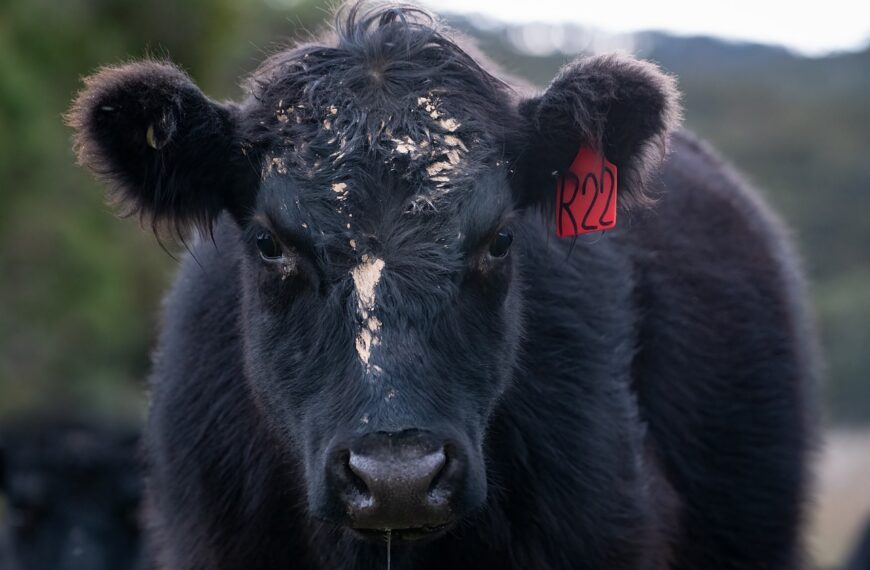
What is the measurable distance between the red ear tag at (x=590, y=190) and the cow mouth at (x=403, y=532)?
1.34 meters

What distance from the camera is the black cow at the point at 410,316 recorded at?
12.8 ft

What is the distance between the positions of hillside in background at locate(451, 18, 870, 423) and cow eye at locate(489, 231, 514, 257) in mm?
18365

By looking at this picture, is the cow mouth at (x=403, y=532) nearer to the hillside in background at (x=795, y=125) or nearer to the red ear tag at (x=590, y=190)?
the red ear tag at (x=590, y=190)

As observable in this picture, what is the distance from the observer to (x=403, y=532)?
377cm

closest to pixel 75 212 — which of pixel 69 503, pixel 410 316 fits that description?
pixel 69 503

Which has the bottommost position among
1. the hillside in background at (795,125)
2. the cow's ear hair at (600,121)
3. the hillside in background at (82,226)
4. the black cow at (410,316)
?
the black cow at (410,316)

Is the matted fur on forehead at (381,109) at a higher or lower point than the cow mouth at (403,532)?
higher

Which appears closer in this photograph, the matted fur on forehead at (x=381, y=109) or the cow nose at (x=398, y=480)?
the cow nose at (x=398, y=480)

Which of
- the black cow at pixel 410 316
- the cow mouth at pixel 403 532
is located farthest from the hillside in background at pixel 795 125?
the cow mouth at pixel 403 532

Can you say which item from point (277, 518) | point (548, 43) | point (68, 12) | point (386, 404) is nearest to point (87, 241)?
point (68, 12)

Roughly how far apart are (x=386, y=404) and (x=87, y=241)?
30.7 feet

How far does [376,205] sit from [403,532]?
0.98 meters

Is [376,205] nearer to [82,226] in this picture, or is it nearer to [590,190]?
[590,190]

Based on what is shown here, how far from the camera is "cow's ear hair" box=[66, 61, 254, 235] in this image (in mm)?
4289
